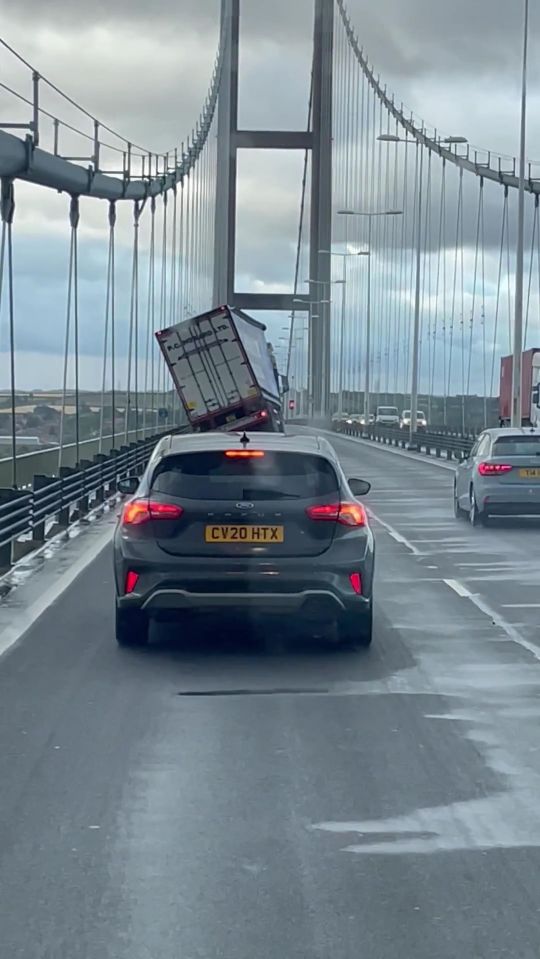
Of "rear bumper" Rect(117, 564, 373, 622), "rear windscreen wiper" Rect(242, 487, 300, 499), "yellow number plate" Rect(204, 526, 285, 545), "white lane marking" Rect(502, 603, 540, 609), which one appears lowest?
"white lane marking" Rect(502, 603, 540, 609)

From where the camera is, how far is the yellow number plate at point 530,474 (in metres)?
22.7

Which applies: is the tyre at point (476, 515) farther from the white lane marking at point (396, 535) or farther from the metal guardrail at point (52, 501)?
the metal guardrail at point (52, 501)

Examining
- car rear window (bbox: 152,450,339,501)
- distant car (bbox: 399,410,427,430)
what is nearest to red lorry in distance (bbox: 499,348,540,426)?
car rear window (bbox: 152,450,339,501)

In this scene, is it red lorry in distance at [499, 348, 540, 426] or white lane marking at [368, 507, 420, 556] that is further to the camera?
red lorry in distance at [499, 348, 540, 426]

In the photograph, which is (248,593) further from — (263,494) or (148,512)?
(148,512)

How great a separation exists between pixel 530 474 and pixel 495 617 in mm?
10687

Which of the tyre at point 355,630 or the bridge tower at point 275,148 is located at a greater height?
the bridge tower at point 275,148

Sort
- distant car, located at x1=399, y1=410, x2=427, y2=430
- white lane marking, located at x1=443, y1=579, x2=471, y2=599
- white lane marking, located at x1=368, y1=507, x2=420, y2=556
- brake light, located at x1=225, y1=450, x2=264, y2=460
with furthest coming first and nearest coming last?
distant car, located at x1=399, y1=410, x2=427, y2=430 < white lane marking, located at x1=368, y1=507, x2=420, y2=556 < white lane marking, located at x1=443, y1=579, x2=471, y2=599 < brake light, located at x1=225, y1=450, x2=264, y2=460

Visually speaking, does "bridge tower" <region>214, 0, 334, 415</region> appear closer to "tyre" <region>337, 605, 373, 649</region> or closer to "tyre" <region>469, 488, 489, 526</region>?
"tyre" <region>469, 488, 489, 526</region>

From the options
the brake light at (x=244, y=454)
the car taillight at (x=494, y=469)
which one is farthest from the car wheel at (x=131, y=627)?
Answer: the car taillight at (x=494, y=469)

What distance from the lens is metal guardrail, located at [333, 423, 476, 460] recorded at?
51.2m

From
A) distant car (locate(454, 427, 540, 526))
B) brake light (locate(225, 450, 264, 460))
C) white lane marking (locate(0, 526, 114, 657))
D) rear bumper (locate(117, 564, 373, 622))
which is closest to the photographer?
rear bumper (locate(117, 564, 373, 622))

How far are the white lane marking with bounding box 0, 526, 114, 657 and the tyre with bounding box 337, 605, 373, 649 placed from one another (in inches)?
83.3

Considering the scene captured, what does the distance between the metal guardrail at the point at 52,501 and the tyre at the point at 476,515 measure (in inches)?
212
